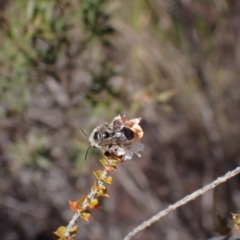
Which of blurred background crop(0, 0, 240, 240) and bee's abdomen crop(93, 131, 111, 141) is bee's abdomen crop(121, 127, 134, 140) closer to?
bee's abdomen crop(93, 131, 111, 141)

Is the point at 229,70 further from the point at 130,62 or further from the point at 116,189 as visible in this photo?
the point at 116,189

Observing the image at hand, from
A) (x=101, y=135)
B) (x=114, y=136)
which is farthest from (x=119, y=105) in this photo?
(x=114, y=136)

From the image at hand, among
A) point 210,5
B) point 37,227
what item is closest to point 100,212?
point 37,227

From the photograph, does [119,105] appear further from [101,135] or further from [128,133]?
[128,133]

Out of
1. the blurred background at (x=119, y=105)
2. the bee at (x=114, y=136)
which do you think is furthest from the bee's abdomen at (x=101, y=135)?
the blurred background at (x=119, y=105)

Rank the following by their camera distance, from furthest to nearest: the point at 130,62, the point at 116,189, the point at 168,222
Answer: the point at 116,189 → the point at 168,222 → the point at 130,62

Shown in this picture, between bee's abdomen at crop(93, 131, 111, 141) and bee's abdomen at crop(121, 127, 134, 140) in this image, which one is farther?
bee's abdomen at crop(93, 131, 111, 141)

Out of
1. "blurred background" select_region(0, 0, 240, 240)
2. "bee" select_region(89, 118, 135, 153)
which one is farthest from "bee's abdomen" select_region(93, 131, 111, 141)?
"blurred background" select_region(0, 0, 240, 240)
